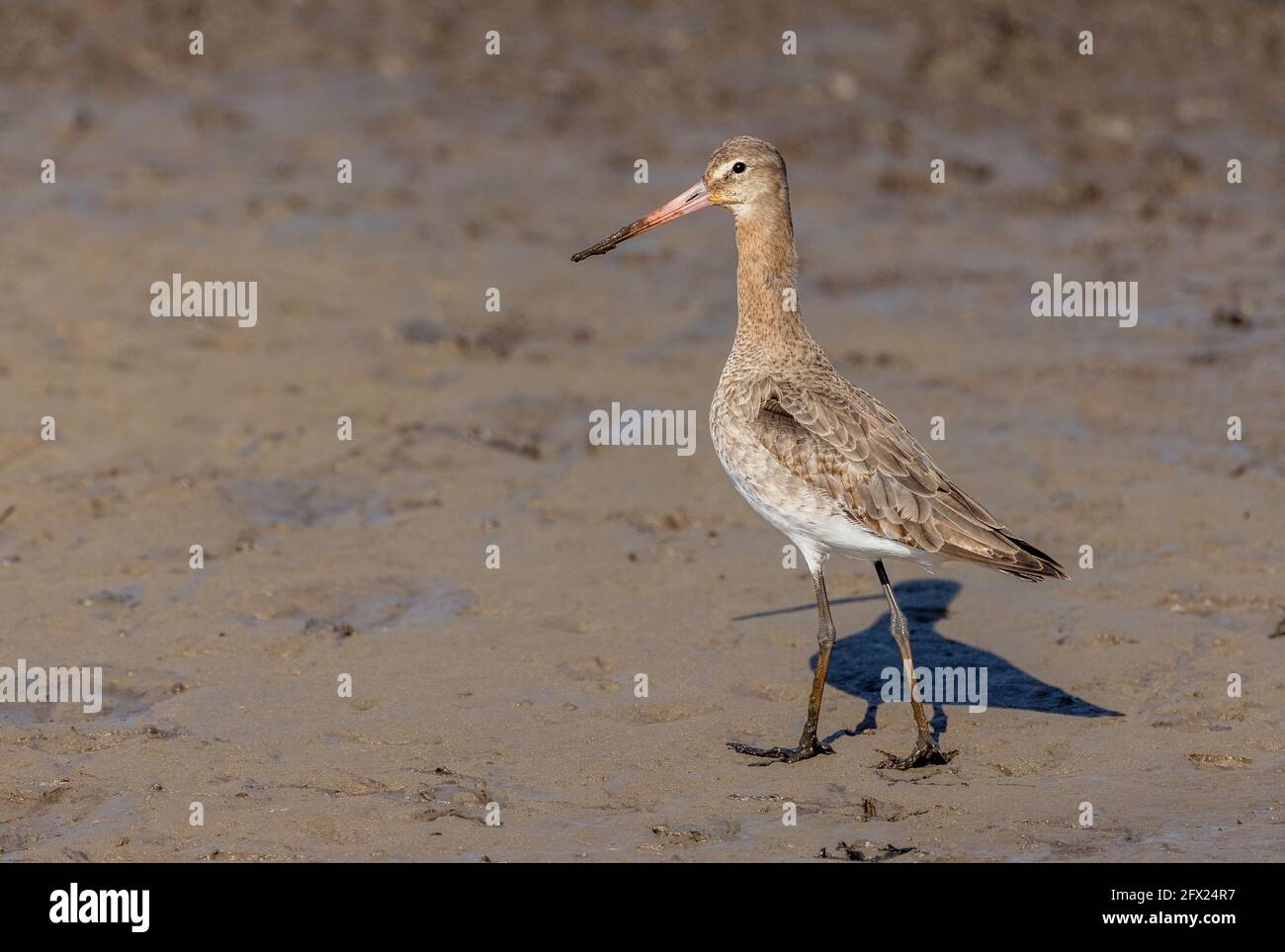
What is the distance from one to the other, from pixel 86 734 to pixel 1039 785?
144 inches

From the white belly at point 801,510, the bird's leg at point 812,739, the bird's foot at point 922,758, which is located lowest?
the bird's foot at point 922,758

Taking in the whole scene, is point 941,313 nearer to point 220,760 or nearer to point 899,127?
point 899,127

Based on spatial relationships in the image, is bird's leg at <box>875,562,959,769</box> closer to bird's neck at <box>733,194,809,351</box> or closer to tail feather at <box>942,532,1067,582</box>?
tail feather at <box>942,532,1067,582</box>

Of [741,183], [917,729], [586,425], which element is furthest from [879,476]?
[586,425]

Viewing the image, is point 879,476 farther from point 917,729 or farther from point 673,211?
point 673,211

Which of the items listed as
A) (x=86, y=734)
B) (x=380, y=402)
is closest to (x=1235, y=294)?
(x=380, y=402)

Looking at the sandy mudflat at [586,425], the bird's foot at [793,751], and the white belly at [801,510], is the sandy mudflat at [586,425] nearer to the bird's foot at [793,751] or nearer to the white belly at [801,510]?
the bird's foot at [793,751]

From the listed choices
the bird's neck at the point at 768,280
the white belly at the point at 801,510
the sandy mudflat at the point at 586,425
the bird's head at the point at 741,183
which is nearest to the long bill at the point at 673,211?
the bird's head at the point at 741,183

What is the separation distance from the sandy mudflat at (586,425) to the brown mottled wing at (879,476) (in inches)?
32.3

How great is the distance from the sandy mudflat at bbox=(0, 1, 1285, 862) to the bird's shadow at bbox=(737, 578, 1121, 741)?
0.09 ft

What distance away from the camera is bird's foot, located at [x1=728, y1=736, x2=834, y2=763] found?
6.82m

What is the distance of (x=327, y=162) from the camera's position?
48.3 feet

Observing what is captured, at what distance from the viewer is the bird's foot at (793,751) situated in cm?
682
